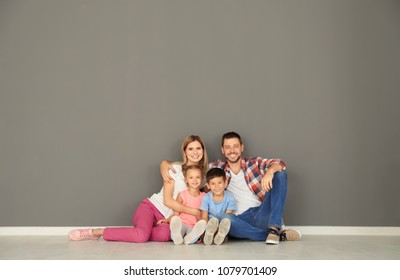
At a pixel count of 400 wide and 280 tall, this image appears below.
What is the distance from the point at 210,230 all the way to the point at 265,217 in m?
0.45

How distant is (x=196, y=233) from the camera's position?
11.0 feet

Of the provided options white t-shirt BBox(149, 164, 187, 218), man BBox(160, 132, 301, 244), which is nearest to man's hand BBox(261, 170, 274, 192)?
man BBox(160, 132, 301, 244)

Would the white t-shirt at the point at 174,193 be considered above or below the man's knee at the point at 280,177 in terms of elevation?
below

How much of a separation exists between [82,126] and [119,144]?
0.31 m

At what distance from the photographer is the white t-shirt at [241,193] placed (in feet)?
12.2

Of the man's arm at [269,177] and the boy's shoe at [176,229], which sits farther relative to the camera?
the man's arm at [269,177]

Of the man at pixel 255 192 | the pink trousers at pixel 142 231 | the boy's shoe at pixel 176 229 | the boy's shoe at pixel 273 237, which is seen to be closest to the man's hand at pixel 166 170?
the man at pixel 255 192

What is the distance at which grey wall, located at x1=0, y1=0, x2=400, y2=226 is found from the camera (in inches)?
154

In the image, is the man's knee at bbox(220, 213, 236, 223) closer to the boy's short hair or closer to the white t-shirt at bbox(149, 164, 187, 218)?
the boy's short hair

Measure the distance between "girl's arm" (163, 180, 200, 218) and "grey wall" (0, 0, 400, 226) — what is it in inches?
10.8

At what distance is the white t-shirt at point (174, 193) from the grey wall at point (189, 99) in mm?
171

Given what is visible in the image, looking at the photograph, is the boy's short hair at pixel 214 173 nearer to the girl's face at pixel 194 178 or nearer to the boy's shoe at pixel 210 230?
the girl's face at pixel 194 178
